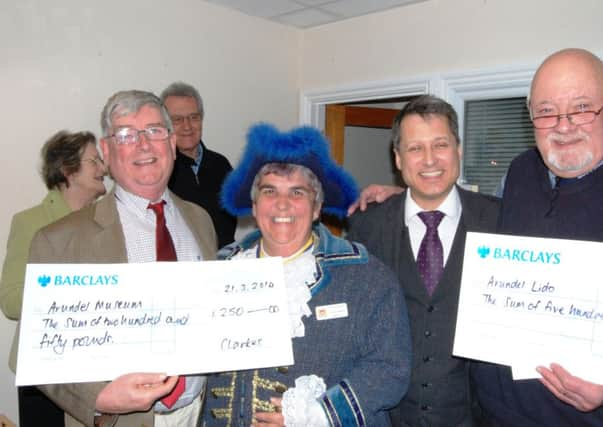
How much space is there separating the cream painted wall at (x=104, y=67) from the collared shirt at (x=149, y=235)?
1927 millimetres

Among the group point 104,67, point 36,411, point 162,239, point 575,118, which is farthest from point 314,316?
point 104,67

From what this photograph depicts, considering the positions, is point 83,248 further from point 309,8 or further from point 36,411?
point 309,8

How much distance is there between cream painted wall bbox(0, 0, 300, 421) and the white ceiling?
137 mm

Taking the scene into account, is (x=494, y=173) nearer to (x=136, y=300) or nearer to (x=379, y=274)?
(x=379, y=274)

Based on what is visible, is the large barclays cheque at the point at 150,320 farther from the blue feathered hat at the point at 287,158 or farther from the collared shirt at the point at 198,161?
the collared shirt at the point at 198,161

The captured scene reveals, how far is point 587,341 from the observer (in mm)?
1500

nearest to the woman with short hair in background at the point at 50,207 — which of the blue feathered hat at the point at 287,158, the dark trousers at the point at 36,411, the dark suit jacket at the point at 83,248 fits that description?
the dark trousers at the point at 36,411

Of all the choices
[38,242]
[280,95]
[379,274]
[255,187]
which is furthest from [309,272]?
[280,95]

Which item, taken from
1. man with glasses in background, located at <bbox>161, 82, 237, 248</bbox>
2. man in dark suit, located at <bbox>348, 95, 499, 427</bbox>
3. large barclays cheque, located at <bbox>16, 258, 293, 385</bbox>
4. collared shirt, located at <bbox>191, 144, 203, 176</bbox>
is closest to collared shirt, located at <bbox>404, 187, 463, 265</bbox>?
man in dark suit, located at <bbox>348, 95, 499, 427</bbox>

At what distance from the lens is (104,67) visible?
3.86 meters

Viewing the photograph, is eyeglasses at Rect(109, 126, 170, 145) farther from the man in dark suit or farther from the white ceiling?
the white ceiling

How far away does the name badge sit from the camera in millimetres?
1788

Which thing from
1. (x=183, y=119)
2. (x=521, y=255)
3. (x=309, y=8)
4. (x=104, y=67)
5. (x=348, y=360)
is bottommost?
(x=348, y=360)

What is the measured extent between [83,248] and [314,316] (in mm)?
891
